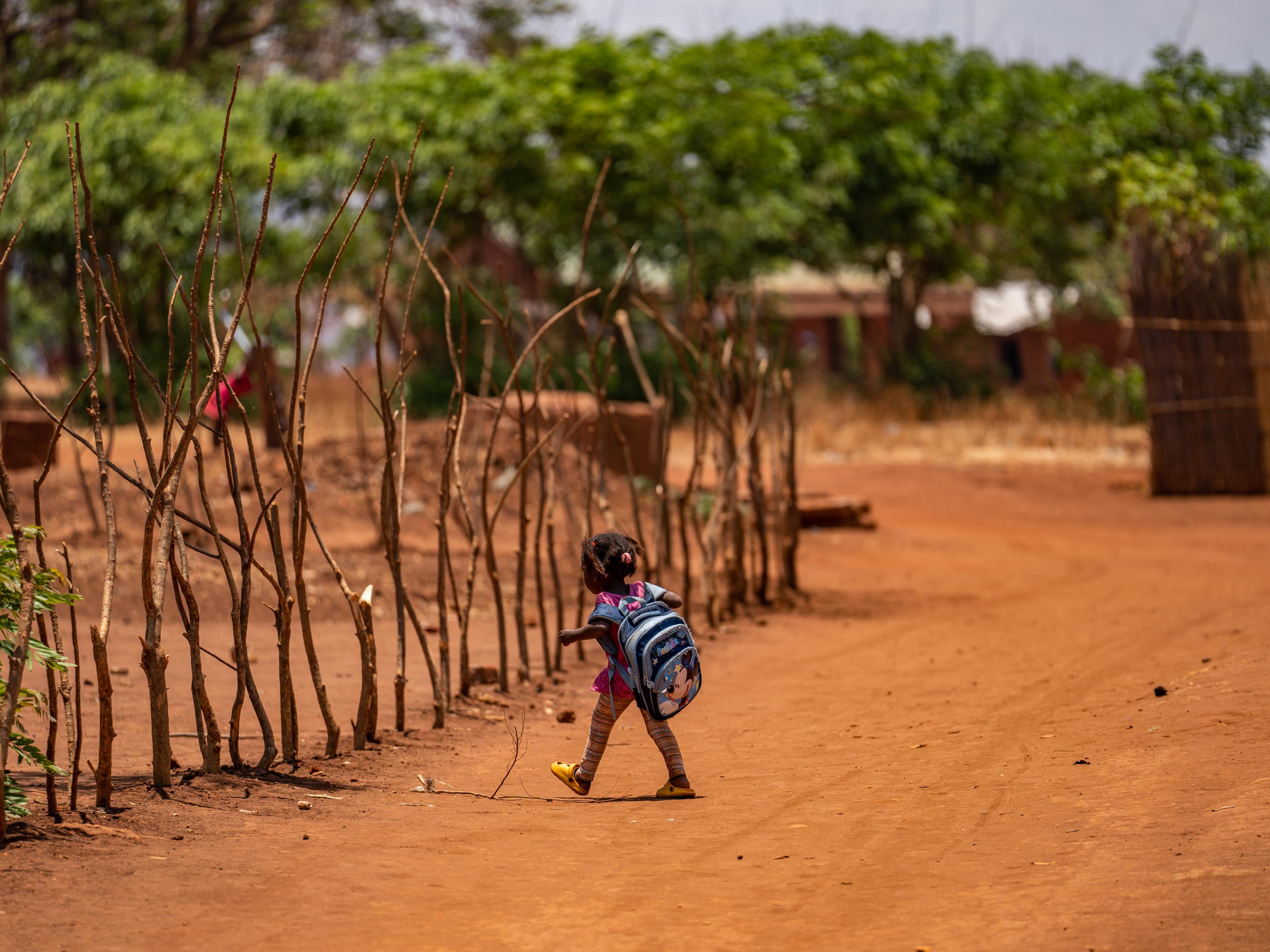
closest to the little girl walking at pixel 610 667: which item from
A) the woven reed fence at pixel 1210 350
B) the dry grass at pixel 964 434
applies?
the woven reed fence at pixel 1210 350

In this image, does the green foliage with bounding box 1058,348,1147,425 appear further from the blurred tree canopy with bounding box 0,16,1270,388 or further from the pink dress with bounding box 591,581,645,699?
the pink dress with bounding box 591,581,645,699

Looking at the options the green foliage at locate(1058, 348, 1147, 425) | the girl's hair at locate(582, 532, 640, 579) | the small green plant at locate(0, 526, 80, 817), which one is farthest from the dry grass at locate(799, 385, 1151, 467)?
the small green plant at locate(0, 526, 80, 817)

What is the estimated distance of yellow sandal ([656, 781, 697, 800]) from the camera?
327 cm

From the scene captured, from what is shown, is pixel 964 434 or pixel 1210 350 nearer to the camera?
pixel 1210 350

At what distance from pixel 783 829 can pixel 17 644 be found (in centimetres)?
166

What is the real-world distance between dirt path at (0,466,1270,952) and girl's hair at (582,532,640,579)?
1.91ft

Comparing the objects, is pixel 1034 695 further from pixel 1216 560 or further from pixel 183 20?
pixel 183 20

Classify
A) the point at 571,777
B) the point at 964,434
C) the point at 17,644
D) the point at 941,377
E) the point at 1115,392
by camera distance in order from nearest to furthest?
1. the point at 17,644
2. the point at 571,777
3. the point at 964,434
4. the point at 1115,392
5. the point at 941,377

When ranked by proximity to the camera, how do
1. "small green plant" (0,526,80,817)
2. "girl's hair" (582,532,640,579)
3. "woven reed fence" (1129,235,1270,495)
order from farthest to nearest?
"woven reed fence" (1129,235,1270,495), "girl's hair" (582,532,640,579), "small green plant" (0,526,80,817)

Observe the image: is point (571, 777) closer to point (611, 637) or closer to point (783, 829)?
point (611, 637)

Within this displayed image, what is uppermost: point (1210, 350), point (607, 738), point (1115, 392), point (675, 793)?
point (1210, 350)

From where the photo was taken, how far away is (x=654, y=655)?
3355 millimetres

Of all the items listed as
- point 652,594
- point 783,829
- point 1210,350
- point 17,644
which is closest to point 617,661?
point 652,594

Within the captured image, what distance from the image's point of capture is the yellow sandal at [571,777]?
337 cm
